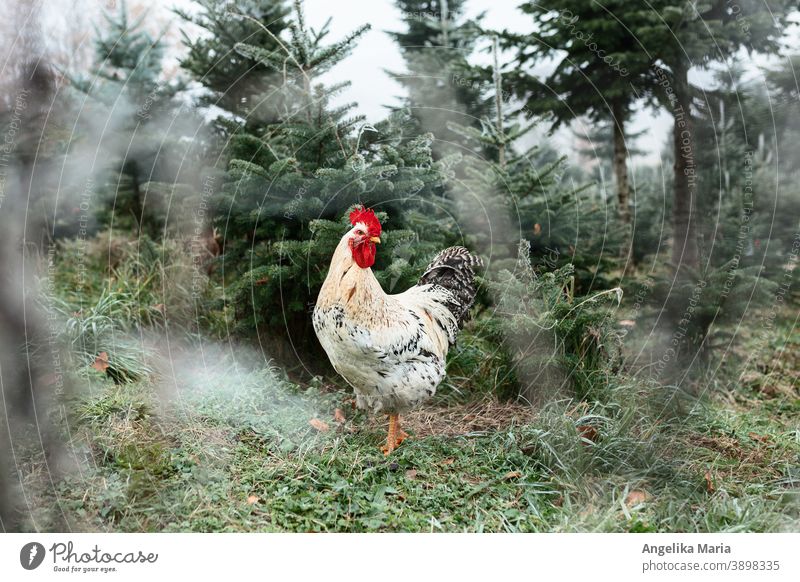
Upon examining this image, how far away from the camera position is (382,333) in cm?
275

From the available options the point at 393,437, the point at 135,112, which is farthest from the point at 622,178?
the point at 135,112

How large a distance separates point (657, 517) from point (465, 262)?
158 cm

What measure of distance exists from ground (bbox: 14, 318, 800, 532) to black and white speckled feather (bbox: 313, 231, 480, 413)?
0.35 m

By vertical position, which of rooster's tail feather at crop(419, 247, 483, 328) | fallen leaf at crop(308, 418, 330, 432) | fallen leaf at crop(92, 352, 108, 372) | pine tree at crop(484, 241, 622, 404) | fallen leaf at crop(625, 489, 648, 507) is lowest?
fallen leaf at crop(625, 489, 648, 507)

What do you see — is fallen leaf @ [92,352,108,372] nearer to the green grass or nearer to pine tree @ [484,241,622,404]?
the green grass

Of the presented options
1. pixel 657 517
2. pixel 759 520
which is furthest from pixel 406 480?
pixel 759 520

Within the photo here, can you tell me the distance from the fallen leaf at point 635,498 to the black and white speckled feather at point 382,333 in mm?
1052

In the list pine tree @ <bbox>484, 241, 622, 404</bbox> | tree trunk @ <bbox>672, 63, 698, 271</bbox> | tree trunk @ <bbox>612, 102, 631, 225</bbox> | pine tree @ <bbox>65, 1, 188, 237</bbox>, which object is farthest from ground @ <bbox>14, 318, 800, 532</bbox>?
tree trunk @ <bbox>612, 102, 631, 225</bbox>

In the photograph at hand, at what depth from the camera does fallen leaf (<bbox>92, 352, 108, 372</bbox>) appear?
3.29 metres

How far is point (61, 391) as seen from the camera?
2920 mm

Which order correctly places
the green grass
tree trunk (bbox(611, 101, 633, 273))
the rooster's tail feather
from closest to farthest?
the green grass < the rooster's tail feather < tree trunk (bbox(611, 101, 633, 273))

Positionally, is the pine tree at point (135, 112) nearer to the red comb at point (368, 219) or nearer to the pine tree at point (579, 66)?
the red comb at point (368, 219)

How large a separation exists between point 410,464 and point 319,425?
Answer: 0.56 meters
